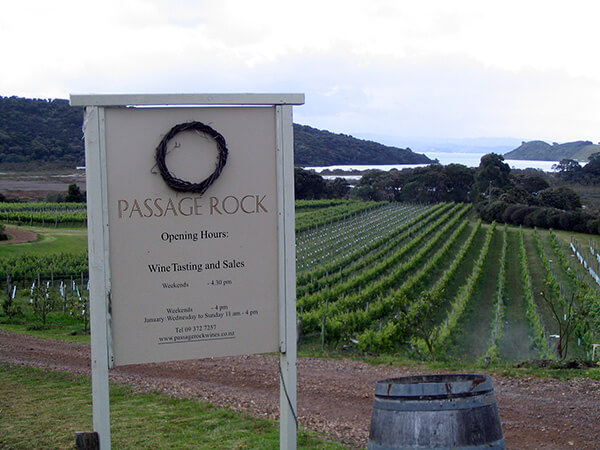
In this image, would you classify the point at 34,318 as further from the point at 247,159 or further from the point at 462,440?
the point at 462,440

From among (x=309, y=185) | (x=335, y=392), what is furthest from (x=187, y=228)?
(x=309, y=185)

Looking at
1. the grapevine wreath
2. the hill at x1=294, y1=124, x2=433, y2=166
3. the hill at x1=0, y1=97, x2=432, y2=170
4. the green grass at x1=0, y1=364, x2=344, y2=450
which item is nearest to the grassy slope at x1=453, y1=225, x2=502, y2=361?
the green grass at x1=0, y1=364, x2=344, y2=450

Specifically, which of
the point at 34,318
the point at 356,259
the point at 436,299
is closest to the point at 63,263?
the point at 34,318

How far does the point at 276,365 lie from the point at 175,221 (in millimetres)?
6096

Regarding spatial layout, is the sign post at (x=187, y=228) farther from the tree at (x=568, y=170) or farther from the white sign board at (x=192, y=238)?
the tree at (x=568, y=170)

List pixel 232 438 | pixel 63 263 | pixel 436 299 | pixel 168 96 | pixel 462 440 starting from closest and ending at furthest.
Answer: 1. pixel 462 440
2. pixel 168 96
3. pixel 232 438
4. pixel 436 299
5. pixel 63 263

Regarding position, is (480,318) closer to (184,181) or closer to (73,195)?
(184,181)

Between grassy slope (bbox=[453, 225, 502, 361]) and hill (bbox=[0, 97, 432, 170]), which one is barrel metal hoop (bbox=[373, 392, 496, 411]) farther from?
hill (bbox=[0, 97, 432, 170])

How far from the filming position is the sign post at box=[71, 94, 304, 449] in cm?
379

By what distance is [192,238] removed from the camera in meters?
3.91

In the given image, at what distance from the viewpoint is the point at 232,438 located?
587 cm

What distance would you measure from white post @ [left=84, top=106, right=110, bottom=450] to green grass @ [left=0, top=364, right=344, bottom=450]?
1.97 metres

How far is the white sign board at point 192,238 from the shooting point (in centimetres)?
382

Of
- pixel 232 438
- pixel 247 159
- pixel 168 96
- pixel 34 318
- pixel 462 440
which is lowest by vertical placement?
pixel 34 318
